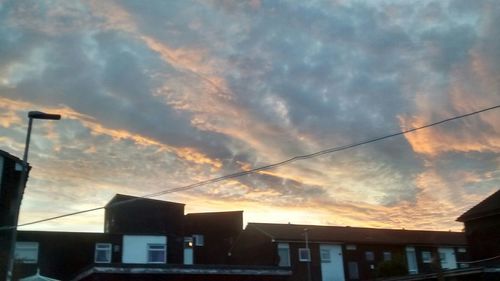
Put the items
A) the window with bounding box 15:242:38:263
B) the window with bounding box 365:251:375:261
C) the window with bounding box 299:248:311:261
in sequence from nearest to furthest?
the window with bounding box 15:242:38:263, the window with bounding box 299:248:311:261, the window with bounding box 365:251:375:261

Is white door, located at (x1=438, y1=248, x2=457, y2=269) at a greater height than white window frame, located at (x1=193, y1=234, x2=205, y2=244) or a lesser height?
lesser

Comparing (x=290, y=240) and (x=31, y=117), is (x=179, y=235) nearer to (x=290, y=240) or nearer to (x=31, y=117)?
(x=290, y=240)

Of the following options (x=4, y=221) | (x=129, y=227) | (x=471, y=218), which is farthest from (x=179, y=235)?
(x=471, y=218)

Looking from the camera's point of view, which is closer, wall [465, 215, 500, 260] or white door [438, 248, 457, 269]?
wall [465, 215, 500, 260]

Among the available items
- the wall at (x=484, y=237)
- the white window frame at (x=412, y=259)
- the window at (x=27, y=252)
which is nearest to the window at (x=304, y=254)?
the white window frame at (x=412, y=259)

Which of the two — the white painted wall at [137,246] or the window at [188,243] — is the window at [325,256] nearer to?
the window at [188,243]

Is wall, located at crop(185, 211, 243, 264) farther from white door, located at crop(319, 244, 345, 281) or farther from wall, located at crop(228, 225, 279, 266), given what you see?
white door, located at crop(319, 244, 345, 281)

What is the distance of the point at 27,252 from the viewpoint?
4538 centimetres

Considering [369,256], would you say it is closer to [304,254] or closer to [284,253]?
[304,254]

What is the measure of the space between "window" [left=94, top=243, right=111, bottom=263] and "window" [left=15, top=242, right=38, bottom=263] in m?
4.98

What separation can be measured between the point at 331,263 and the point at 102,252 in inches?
891

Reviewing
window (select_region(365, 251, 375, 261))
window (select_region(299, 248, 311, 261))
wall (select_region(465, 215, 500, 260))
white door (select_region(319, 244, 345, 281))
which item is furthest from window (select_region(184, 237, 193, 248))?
wall (select_region(465, 215, 500, 260))

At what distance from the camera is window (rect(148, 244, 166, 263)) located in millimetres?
47000

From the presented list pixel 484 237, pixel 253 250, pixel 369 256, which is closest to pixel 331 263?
pixel 369 256
